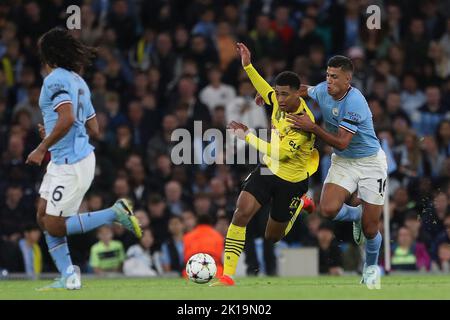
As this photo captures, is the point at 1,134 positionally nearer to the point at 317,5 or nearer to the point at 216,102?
the point at 216,102

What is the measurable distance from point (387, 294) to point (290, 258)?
5.86m

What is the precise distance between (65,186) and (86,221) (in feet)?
2.25

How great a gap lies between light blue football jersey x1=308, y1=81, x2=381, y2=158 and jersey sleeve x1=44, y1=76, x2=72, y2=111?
9.50 ft

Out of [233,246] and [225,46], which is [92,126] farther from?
[225,46]

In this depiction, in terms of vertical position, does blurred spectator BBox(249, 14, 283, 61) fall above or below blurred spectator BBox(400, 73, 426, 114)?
above

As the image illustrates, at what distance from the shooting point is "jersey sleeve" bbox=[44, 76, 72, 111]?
11000 millimetres

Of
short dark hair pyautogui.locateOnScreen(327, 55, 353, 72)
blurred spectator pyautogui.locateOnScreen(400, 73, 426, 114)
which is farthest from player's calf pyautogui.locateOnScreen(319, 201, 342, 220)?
blurred spectator pyautogui.locateOnScreen(400, 73, 426, 114)

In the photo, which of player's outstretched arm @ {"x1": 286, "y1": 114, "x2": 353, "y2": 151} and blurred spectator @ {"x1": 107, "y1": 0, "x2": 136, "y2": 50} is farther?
blurred spectator @ {"x1": 107, "y1": 0, "x2": 136, "y2": 50}

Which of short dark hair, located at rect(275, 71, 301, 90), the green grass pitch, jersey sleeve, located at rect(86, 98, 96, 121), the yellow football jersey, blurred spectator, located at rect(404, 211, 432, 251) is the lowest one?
the green grass pitch

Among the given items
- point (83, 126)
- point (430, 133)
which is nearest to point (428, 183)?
point (430, 133)

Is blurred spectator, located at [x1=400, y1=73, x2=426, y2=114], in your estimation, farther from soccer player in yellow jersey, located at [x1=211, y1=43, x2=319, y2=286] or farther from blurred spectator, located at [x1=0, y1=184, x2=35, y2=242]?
soccer player in yellow jersey, located at [x1=211, y1=43, x2=319, y2=286]

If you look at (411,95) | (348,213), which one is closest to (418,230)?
(411,95)

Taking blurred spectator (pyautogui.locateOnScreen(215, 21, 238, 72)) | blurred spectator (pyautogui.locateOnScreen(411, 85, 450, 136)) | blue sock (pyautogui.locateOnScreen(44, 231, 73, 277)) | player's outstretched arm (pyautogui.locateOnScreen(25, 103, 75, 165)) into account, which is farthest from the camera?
blurred spectator (pyautogui.locateOnScreen(215, 21, 238, 72))

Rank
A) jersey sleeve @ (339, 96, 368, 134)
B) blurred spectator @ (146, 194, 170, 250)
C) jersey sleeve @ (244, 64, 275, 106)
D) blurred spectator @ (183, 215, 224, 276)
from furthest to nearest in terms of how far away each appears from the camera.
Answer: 1. blurred spectator @ (146, 194, 170, 250)
2. blurred spectator @ (183, 215, 224, 276)
3. jersey sleeve @ (244, 64, 275, 106)
4. jersey sleeve @ (339, 96, 368, 134)
